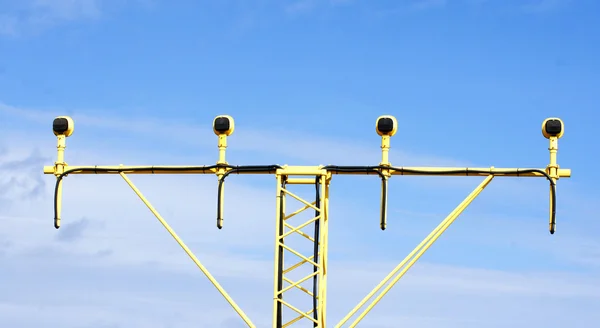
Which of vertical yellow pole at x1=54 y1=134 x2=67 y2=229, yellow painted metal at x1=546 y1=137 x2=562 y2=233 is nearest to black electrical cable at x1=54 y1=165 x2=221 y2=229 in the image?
vertical yellow pole at x1=54 y1=134 x2=67 y2=229

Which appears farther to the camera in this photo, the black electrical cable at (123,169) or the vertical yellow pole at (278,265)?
the black electrical cable at (123,169)

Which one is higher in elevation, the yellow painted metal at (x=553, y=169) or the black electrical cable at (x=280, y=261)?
the yellow painted metal at (x=553, y=169)

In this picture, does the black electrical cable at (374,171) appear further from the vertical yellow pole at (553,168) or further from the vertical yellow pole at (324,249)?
the vertical yellow pole at (553,168)

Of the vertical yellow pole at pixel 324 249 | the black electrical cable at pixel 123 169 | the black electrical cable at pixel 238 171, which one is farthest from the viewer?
the black electrical cable at pixel 123 169

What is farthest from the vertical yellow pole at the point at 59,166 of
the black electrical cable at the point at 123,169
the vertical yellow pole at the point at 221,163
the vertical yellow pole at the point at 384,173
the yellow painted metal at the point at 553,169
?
the yellow painted metal at the point at 553,169

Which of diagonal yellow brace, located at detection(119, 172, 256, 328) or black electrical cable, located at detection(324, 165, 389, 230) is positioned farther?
diagonal yellow brace, located at detection(119, 172, 256, 328)

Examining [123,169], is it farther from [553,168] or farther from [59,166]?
[553,168]

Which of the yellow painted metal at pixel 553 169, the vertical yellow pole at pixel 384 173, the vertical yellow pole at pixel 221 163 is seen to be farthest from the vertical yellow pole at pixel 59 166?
the yellow painted metal at pixel 553 169

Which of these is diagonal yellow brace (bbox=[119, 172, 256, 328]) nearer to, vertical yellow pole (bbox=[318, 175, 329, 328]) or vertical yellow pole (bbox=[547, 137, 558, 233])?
vertical yellow pole (bbox=[318, 175, 329, 328])

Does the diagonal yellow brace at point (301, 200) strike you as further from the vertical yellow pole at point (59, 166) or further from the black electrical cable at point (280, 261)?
the vertical yellow pole at point (59, 166)

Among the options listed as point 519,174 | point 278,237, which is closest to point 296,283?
point 278,237

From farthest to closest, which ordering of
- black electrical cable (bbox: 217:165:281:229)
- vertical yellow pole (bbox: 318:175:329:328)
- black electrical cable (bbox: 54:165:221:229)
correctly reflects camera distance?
black electrical cable (bbox: 54:165:221:229) < black electrical cable (bbox: 217:165:281:229) < vertical yellow pole (bbox: 318:175:329:328)

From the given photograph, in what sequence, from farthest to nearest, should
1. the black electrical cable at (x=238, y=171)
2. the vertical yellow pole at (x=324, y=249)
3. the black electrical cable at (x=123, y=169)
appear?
the black electrical cable at (x=123, y=169) < the black electrical cable at (x=238, y=171) < the vertical yellow pole at (x=324, y=249)

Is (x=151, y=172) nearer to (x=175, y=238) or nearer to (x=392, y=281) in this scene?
(x=175, y=238)
